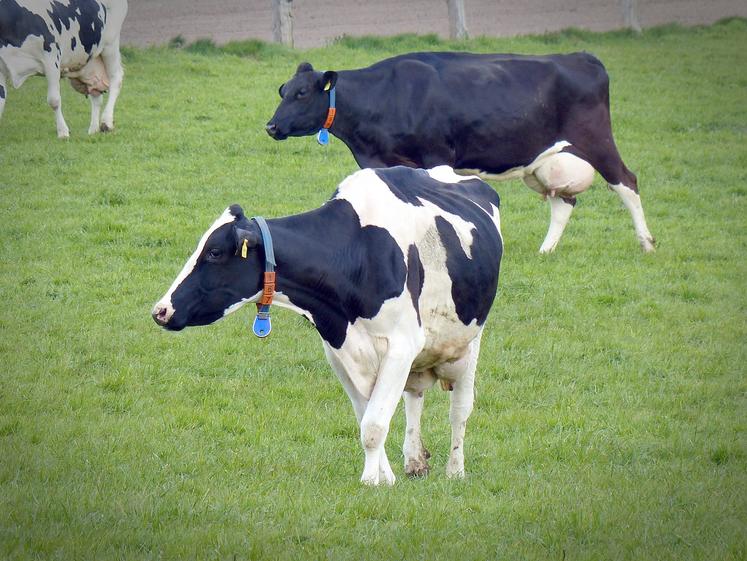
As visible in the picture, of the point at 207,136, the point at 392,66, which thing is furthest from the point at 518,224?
the point at 207,136

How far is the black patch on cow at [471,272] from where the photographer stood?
7.36m

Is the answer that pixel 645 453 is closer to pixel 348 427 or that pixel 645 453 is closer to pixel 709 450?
pixel 709 450

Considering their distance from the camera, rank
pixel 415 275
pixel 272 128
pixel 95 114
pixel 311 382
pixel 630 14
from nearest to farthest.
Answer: pixel 415 275 < pixel 311 382 < pixel 272 128 < pixel 95 114 < pixel 630 14

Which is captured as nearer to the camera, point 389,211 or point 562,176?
point 389,211

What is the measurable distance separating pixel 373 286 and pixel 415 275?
31cm

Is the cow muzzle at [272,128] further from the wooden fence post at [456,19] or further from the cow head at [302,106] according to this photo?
the wooden fence post at [456,19]

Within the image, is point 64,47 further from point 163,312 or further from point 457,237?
point 163,312

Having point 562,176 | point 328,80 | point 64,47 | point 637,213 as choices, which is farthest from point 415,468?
point 64,47

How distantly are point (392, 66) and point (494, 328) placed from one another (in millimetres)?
3445

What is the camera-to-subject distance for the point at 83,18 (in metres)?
19.1

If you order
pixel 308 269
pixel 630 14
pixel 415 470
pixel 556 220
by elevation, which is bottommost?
pixel 630 14

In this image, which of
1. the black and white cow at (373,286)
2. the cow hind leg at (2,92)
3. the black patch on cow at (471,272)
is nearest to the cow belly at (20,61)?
the cow hind leg at (2,92)

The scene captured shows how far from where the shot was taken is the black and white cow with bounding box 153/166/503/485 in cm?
666

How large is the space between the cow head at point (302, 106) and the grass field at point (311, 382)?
1910 mm
